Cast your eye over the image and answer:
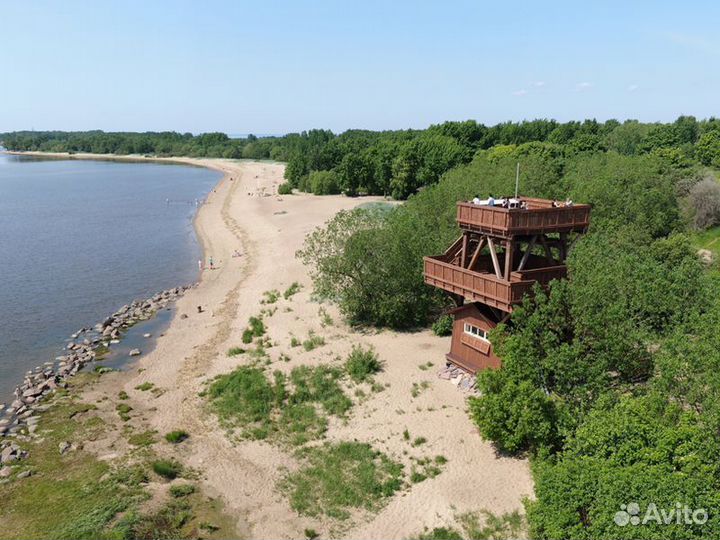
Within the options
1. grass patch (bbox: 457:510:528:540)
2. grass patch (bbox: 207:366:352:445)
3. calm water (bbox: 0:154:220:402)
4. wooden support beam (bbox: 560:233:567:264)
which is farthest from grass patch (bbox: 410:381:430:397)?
calm water (bbox: 0:154:220:402)

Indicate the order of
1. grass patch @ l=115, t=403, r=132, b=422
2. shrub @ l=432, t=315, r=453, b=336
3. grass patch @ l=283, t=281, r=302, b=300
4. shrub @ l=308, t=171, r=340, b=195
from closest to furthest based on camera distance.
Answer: grass patch @ l=115, t=403, r=132, b=422
shrub @ l=432, t=315, r=453, b=336
grass patch @ l=283, t=281, r=302, b=300
shrub @ l=308, t=171, r=340, b=195

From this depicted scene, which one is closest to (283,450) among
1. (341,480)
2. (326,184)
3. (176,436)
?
(341,480)

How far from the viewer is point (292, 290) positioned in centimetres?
4297

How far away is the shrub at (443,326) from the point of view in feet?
101

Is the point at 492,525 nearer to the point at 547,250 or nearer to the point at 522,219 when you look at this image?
the point at 522,219

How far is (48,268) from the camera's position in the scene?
5766 centimetres

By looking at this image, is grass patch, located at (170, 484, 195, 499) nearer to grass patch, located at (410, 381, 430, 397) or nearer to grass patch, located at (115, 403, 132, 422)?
grass patch, located at (115, 403, 132, 422)

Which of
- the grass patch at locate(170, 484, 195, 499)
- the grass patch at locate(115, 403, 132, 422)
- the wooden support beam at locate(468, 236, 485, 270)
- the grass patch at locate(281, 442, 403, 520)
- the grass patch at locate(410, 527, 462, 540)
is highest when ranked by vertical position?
the wooden support beam at locate(468, 236, 485, 270)

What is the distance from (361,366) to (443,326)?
6.27m

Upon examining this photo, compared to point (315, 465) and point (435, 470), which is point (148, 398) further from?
point (435, 470)

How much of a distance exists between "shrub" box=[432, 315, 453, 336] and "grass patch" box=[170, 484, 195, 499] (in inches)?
627

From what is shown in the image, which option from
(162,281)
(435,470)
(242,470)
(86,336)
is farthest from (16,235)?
(435,470)

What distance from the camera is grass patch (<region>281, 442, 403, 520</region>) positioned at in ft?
61.8

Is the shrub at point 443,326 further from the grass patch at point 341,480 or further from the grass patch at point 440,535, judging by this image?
the grass patch at point 440,535
